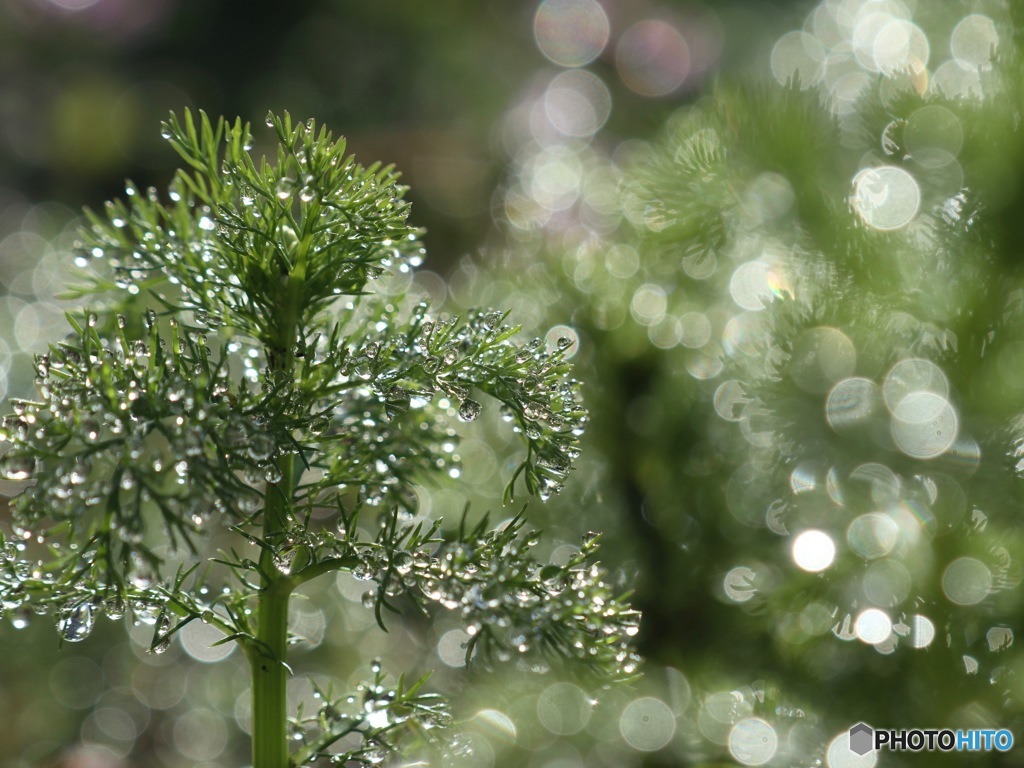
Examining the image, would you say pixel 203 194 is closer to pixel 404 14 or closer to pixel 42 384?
pixel 42 384

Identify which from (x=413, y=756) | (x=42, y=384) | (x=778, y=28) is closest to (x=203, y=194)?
(x=42, y=384)

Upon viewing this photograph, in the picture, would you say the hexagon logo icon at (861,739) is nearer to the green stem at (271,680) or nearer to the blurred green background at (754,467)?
the blurred green background at (754,467)

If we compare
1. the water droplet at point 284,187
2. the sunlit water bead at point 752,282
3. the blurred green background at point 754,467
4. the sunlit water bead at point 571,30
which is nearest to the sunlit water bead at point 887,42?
the blurred green background at point 754,467

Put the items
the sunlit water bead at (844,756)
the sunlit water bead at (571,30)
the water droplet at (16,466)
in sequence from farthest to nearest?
the sunlit water bead at (571,30) < the sunlit water bead at (844,756) < the water droplet at (16,466)

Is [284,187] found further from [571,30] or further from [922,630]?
[571,30]

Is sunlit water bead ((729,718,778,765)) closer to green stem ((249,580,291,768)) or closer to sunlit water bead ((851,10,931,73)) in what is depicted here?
green stem ((249,580,291,768))

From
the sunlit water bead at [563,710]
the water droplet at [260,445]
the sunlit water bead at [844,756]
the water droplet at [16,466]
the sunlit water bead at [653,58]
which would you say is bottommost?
the sunlit water bead at [844,756]

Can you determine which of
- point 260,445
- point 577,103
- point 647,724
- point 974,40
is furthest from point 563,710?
point 577,103
